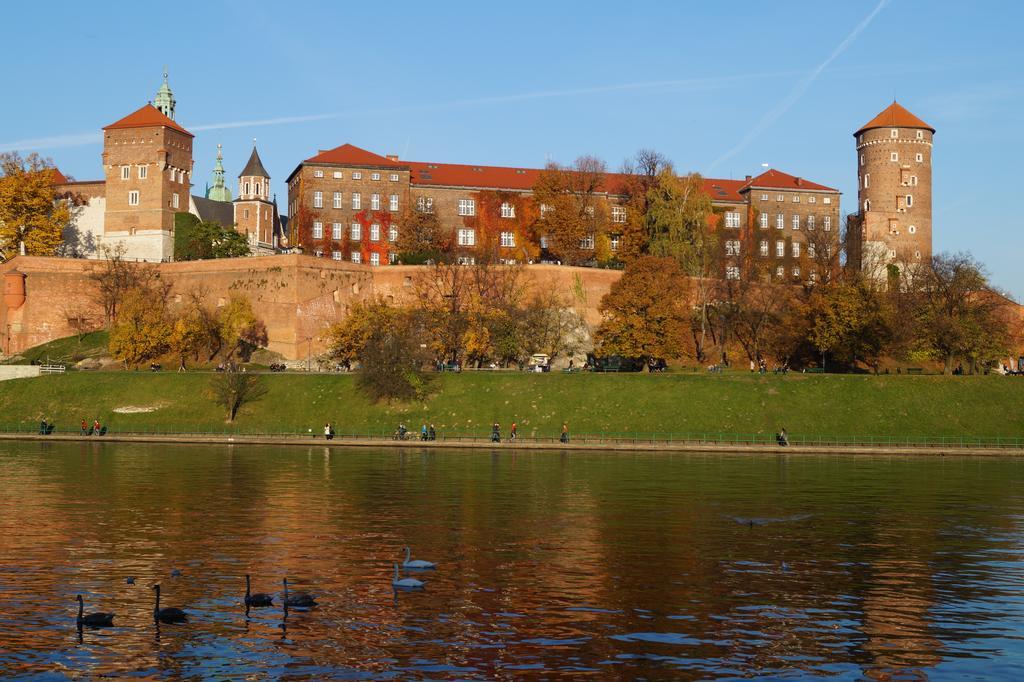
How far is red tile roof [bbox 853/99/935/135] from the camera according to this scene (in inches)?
4417

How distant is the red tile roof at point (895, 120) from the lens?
368ft

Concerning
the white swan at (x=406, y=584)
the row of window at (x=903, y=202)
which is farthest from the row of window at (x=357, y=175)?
the white swan at (x=406, y=584)

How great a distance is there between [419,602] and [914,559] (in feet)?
44.6

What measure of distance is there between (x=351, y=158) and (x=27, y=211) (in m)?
29.0

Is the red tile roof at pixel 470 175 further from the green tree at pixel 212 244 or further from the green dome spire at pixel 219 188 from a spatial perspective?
the green dome spire at pixel 219 188

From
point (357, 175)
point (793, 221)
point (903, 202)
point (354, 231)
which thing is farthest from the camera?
point (903, 202)

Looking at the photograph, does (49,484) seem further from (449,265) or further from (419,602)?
(449,265)

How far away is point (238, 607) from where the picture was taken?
22.9m

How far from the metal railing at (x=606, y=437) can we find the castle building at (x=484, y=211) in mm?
33016

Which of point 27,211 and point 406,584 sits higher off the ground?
point 27,211

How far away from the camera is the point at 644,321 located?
259 feet

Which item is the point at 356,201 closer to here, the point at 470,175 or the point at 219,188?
the point at 470,175

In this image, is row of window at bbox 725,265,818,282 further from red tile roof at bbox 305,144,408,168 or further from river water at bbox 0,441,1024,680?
river water at bbox 0,441,1024,680

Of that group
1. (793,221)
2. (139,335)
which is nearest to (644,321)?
(139,335)
